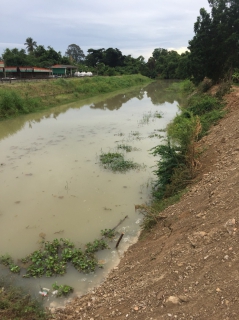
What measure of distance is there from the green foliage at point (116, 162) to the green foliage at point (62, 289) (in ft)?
18.4

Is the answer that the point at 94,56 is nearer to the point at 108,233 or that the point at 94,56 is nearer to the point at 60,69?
the point at 60,69

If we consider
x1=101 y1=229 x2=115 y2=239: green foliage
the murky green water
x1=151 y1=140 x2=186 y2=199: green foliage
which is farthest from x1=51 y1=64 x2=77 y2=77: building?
x1=101 y1=229 x2=115 y2=239: green foliage

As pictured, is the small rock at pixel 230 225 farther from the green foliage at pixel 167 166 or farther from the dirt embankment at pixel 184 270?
the green foliage at pixel 167 166

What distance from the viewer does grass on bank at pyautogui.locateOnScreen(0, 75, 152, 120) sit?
2150 centimetres

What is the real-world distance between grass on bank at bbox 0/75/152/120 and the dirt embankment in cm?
1846

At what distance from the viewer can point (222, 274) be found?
355cm

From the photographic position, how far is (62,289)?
15.6 ft

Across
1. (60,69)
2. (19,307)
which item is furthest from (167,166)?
(60,69)

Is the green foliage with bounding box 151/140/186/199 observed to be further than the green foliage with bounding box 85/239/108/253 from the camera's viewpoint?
Yes

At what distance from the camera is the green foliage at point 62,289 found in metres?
4.70

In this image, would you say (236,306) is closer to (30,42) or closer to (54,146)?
(54,146)

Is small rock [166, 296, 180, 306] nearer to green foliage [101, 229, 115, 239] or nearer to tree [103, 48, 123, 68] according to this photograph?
green foliage [101, 229, 115, 239]

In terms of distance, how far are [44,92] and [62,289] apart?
2752 cm

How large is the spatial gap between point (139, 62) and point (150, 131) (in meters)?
72.9
